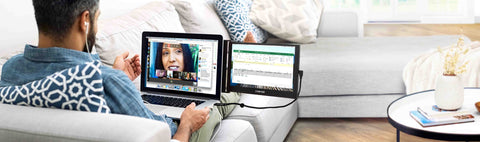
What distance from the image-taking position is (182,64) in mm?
1764

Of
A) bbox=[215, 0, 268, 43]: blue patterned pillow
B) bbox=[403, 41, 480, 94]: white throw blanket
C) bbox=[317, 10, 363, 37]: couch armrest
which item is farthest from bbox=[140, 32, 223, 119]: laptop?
bbox=[317, 10, 363, 37]: couch armrest

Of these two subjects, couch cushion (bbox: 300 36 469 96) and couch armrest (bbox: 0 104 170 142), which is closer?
couch armrest (bbox: 0 104 170 142)

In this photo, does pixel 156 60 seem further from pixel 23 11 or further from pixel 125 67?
pixel 23 11

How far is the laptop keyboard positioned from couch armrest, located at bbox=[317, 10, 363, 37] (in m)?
2.08

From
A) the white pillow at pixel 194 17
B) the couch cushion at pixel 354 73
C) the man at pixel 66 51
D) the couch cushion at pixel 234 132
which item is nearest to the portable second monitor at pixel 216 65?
the couch cushion at pixel 234 132

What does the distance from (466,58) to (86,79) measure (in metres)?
2.32

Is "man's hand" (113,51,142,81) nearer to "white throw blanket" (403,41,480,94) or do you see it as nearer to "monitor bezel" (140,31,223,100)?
"monitor bezel" (140,31,223,100)

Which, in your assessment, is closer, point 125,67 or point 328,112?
point 125,67

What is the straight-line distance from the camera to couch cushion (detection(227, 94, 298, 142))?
2.09 m

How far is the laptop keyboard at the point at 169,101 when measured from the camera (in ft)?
5.76

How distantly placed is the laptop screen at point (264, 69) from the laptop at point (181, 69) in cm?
6

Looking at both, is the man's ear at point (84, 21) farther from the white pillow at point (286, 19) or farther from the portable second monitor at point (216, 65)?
the white pillow at point (286, 19)

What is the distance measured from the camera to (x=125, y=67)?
1.73m

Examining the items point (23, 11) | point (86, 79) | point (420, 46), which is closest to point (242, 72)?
point (86, 79)
